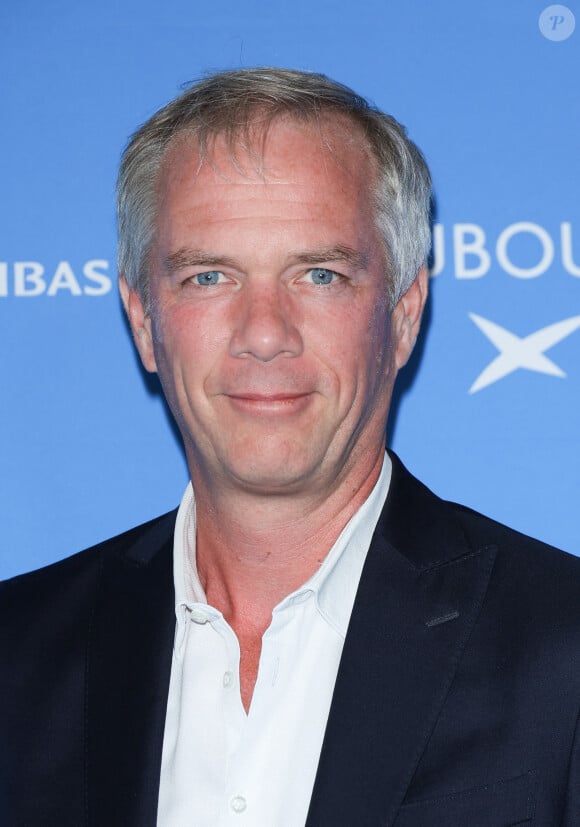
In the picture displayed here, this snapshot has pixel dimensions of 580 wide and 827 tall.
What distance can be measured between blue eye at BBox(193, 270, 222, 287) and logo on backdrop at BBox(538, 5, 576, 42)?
0.99m

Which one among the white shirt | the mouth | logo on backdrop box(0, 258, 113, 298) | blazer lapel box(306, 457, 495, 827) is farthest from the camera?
logo on backdrop box(0, 258, 113, 298)

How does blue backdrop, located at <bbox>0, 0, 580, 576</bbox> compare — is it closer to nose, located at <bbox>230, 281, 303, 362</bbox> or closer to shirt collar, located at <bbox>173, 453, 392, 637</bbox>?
shirt collar, located at <bbox>173, 453, 392, 637</bbox>

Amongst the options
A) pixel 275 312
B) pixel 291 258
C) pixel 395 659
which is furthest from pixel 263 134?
pixel 395 659

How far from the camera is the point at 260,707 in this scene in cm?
201

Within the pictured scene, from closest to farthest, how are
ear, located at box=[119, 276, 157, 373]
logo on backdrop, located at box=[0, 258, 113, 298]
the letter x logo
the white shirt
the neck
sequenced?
the white shirt, the neck, ear, located at box=[119, 276, 157, 373], the letter x logo, logo on backdrop, located at box=[0, 258, 113, 298]

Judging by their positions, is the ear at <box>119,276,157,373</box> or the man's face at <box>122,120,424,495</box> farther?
the ear at <box>119,276,157,373</box>

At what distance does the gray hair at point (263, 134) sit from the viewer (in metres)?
2.21

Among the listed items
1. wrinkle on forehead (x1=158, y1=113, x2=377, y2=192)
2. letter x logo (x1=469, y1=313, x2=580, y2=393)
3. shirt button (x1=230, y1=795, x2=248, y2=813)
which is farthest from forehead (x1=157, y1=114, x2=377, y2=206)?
shirt button (x1=230, y1=795, x2=248, y2=813)

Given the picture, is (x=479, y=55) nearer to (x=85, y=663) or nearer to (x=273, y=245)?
(x=273, y=245)

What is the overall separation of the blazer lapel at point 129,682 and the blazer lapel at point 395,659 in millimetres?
346

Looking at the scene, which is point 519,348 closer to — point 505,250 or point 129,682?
point 505,250

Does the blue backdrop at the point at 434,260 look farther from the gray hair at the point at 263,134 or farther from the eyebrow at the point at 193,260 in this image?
the eyebrow at the point at 193,260

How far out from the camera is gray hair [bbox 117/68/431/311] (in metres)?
2.21

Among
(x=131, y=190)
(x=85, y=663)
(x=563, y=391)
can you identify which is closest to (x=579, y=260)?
(x=563, y=391)
